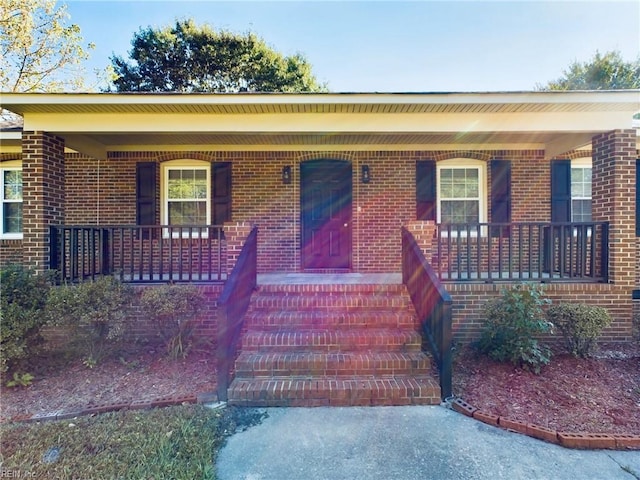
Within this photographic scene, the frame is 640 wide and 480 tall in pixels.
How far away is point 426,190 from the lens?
7.07m

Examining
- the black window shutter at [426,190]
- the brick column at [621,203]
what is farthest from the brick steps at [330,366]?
the black window shutter at [426,190]

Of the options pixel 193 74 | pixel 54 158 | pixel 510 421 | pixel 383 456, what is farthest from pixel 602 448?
pixel 193 74

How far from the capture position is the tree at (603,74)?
60.6 feet

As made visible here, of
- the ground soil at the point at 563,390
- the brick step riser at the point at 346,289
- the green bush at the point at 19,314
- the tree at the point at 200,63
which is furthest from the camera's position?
the tree at the point at 200,63

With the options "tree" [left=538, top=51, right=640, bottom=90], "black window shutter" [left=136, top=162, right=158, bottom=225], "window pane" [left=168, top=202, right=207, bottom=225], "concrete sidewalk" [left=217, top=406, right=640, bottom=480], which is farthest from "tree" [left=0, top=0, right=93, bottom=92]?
"tree" [left=538, top=51, right=640, bottom=90]

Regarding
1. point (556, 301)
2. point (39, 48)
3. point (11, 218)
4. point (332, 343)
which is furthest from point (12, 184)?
point (556, 301)

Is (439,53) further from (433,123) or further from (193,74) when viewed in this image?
(193,74)

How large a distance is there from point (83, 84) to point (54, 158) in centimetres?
1274

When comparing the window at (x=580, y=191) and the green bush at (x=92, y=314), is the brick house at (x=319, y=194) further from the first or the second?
the green bush at (x=92, y=314)

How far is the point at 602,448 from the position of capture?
282cm

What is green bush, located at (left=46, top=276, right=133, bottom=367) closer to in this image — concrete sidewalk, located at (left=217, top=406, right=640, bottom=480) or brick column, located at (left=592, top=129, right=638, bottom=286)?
concrete sidewalk, located at (left=217, top=406, right=640, bottom=480)

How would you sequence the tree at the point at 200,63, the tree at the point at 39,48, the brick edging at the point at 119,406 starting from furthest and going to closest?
1. the tree at the point at 200,63
2. the tree at the point at 39,48
3. the brick edging at the point at 119,406

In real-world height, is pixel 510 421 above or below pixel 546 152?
below

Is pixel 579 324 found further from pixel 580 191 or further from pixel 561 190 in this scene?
pixel 580 191
